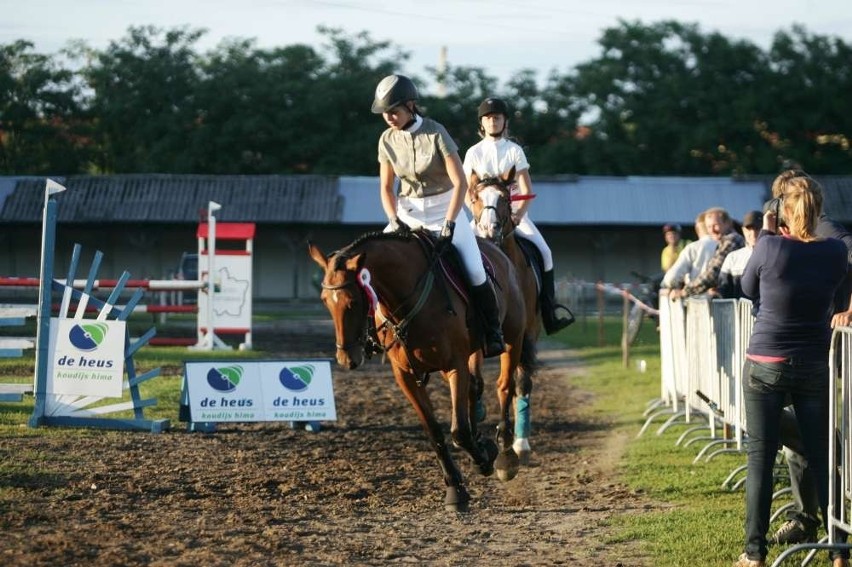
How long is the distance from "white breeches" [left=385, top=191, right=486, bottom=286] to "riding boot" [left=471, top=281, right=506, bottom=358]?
83 mm

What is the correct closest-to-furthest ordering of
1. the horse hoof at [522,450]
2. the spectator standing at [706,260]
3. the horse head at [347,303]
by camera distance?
the horse head at [347,303] < the horse hoof at [522,450] < the spectator standing at [706,260]

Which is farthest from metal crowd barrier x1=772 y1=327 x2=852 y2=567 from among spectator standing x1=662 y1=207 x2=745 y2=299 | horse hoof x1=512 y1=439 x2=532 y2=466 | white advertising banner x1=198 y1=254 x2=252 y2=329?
white advertising banner x1=198 y1=254 x2=252 y2=329

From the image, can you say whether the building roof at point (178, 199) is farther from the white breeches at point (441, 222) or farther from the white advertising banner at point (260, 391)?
the white breeches at point (441, 222)

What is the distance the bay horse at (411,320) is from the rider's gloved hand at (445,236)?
82 mm

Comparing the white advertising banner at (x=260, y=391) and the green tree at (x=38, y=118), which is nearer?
the white advertising banner at (x=260, y=391)

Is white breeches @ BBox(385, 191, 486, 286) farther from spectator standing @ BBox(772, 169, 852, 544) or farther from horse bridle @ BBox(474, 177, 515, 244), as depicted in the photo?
spectator standing @ BBox(772, 169, 852, 544)

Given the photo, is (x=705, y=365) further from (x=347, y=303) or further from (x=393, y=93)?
(x=347, y=303)

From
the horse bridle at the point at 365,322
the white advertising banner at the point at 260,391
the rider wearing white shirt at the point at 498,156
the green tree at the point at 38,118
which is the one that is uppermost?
the green tree at the point at 38,118

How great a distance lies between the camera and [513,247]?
36.5 ft

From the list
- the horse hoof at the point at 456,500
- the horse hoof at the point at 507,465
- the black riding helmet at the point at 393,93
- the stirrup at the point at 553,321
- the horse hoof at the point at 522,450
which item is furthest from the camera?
the stirrup at the point at 553,321

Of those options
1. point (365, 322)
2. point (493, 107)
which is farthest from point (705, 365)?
point (365, 322)

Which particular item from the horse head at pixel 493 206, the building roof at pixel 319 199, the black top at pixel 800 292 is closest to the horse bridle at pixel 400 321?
the horse head at pixel 493 206

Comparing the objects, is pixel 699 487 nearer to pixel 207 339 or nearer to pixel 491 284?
pixel 491 284

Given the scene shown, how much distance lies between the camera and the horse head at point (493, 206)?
10.7 metres
